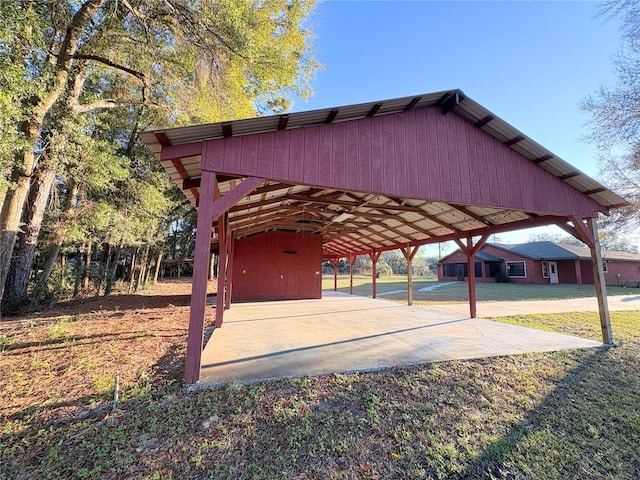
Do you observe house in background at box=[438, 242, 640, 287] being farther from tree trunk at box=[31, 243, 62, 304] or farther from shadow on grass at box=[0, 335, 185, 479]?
tree trunk at box=[31, 243, 62, 304]

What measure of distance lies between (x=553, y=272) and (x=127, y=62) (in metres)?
28.0

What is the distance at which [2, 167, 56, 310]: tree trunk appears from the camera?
6.01 meters

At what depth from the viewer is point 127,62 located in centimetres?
650

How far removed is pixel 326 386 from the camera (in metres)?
3.19

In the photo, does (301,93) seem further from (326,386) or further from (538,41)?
(326,386)

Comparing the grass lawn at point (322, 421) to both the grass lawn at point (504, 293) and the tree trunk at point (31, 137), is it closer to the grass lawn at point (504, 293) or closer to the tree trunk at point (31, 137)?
the tree trunk at point (31, 137)

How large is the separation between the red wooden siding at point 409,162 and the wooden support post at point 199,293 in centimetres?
61

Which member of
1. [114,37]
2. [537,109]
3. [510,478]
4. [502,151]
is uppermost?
[114,37]

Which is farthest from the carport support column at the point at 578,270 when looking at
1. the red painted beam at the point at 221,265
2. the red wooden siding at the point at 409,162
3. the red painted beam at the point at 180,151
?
the red painted beam at the point at 180,151

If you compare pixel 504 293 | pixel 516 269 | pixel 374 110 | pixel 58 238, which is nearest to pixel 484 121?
pixel 374 110

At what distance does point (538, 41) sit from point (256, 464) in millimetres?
9417

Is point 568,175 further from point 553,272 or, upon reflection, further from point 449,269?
point 449,269

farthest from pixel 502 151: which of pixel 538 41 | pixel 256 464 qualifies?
pixel 256 464

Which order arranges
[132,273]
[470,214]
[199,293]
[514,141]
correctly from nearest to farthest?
[199,293]
[514,141]
[470,214]
[132,273]
